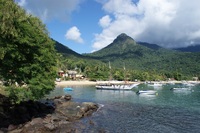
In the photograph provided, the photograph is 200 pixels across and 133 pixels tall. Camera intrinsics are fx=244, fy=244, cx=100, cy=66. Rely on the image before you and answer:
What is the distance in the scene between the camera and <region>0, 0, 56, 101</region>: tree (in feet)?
102

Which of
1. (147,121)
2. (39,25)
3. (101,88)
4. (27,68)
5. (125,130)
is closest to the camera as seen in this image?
(27,68)

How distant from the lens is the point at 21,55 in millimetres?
34656

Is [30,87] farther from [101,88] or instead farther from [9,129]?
[101,88]

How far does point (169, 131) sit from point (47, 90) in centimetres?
2139

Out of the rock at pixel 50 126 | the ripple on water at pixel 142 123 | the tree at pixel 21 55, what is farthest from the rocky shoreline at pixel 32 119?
the tree at pixel 21 55

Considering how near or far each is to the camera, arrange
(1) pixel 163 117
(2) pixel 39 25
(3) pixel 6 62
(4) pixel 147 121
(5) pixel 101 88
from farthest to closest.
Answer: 1. (5) pixel 101 88
2. (1) pixel 163 117
3. (4) pixel 147 121
4. (2) pixel 39 25
5. (3) pixel 6 62

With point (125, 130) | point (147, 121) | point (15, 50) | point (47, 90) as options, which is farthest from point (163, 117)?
point (15, 50)

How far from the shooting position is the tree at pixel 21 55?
3102 centimetres

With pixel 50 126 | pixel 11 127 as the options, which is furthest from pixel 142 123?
pixel 11 127

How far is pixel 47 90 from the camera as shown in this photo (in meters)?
40.8

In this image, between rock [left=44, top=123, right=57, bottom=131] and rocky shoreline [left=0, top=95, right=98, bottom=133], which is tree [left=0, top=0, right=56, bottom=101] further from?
rock [left=44, top=123, right=57, bottom=131]

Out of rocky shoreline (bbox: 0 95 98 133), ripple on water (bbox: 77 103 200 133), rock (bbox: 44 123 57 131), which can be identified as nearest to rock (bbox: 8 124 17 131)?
rocky shoreline (bbox: 0 95 98 133)

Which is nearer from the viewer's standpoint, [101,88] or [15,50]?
[15,50]

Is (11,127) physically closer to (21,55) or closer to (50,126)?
(50,126)
